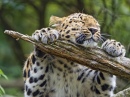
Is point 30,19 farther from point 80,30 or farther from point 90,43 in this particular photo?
point 90,43

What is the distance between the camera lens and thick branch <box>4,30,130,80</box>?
22.3 ft

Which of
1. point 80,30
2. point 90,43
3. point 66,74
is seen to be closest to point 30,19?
point 66,74

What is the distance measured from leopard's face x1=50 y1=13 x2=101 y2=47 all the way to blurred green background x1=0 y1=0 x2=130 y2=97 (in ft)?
11.9

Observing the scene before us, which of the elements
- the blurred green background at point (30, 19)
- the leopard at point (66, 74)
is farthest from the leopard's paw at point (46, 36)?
the blurred green background at point (30, 19)

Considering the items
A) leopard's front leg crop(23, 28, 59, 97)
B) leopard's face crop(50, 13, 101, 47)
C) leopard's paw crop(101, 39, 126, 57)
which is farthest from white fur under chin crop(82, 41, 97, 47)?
leopard's front leg crop(23, 28, 59, 97)

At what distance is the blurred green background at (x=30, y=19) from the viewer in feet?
38.3

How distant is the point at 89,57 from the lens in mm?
6895

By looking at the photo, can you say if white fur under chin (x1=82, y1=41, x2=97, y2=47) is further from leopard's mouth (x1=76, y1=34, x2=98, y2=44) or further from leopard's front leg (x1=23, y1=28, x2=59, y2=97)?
leopard's front leg (x1=23, y1=28, x2=59, y2=97)

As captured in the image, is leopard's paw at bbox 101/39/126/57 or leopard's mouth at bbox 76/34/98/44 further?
leopard's mouth at bbox 76/34/98/44

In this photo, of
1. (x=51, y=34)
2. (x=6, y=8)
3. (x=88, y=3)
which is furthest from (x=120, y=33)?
(x=51, y=34)

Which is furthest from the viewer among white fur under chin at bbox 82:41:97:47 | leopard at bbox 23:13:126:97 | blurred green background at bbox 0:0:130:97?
blurred green background at bbox 0:0:130:97

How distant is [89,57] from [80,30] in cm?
57

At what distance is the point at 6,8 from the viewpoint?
13.8 metres

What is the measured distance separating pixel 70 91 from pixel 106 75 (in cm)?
57
